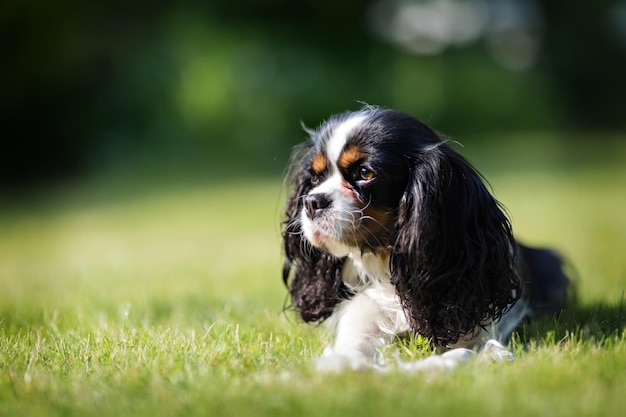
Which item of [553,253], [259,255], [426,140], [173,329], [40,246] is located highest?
[426,140]

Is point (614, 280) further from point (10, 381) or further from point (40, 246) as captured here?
point (40, 246)

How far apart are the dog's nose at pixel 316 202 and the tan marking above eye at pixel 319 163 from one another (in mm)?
222

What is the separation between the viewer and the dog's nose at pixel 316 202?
11.5ft

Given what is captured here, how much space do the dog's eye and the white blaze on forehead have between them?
0.13 metres

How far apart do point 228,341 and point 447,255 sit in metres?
1.03

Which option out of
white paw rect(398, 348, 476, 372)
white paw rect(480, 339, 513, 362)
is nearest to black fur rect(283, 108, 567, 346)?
white paw rect(480, 339, 513, 362)

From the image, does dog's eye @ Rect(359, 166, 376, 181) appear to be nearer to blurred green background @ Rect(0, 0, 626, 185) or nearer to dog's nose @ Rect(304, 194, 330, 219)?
dog's nose @ Rect(304, 194, 330, 219)

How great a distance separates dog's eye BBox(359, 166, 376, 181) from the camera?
11.5 feet

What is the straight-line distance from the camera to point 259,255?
734cm

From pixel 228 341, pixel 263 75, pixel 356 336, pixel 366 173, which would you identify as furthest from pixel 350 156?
pixel 263 75

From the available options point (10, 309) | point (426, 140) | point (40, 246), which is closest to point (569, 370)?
point (426, 140)

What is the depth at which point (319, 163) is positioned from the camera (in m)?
3.73

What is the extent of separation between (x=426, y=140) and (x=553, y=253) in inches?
63.9

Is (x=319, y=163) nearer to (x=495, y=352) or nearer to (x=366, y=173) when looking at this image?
(x=366, y=173)
